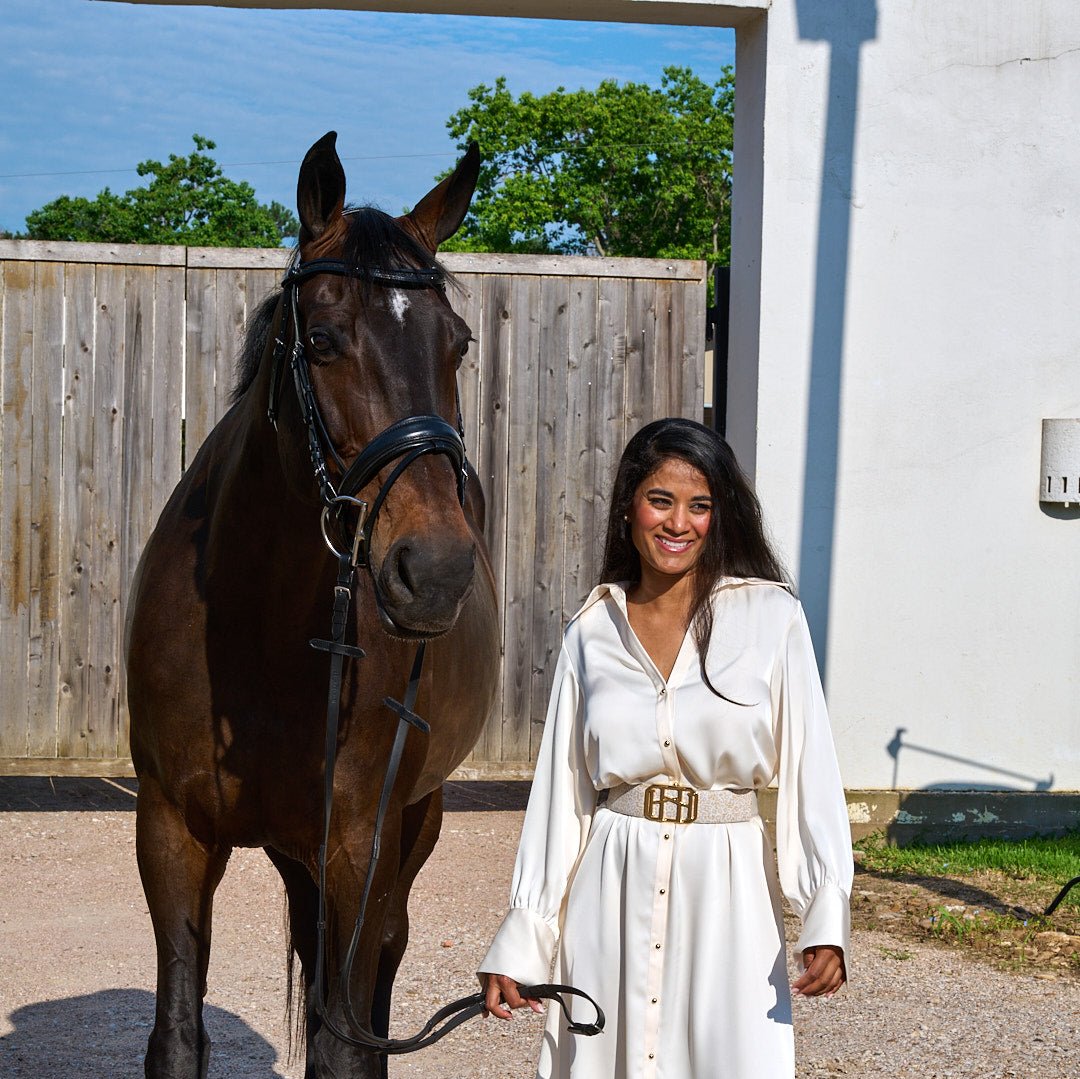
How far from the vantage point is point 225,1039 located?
378 cm

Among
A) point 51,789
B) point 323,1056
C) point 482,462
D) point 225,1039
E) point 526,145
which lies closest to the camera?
point 323,1056

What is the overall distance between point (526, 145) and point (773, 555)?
3713cm

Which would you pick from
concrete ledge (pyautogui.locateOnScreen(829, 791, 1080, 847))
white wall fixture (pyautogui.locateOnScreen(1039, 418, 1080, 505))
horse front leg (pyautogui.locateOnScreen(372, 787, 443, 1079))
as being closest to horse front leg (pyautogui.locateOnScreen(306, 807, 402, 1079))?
horse front leg (pyautogui.locateOnScreen(372, 787, 443, 1079))

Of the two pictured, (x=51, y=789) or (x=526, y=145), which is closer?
(x=51, y=789)

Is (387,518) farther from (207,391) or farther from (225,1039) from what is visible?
(207,391)

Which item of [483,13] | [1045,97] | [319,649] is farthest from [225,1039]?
[1045,97]

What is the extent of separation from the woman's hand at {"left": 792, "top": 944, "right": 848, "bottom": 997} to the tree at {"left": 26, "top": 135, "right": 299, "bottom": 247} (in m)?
40.0

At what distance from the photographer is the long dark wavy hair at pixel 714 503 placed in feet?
7.98

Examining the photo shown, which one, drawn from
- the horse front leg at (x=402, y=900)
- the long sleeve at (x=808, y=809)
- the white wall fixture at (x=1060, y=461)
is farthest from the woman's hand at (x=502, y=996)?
the white wall fixture at (x=1060, y=461)

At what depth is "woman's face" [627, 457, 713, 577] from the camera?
2400mm

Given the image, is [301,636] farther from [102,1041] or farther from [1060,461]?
[1060,461]

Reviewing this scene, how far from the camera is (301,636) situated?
279 cm

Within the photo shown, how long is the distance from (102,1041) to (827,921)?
2.42 meters

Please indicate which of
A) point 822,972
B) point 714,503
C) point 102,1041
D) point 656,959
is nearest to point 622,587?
point 714,503
